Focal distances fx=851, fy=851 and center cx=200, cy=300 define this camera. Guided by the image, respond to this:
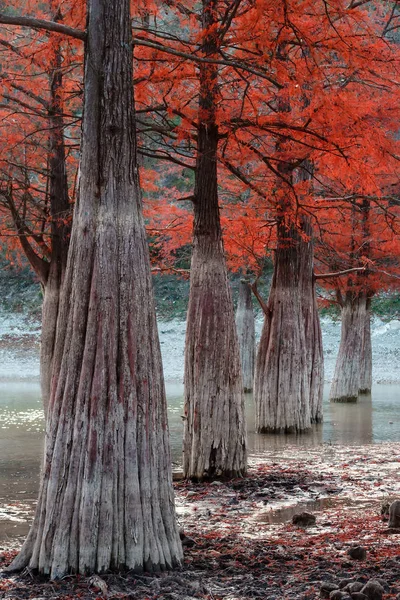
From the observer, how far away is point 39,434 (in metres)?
18.6

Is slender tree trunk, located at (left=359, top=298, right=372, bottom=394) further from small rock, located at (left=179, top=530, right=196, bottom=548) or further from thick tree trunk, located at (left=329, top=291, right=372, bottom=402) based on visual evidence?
small rock, located at (left=179, top=530, right=196, bottom=548)

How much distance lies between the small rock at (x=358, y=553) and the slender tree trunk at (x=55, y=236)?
22.8 ft

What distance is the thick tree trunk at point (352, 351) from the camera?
2720 cm

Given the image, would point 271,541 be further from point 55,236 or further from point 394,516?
point 55,236

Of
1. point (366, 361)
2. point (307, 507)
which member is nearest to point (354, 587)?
point (307, 507)

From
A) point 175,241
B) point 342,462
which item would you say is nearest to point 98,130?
point 342,462

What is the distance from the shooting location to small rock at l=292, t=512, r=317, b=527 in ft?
28.9

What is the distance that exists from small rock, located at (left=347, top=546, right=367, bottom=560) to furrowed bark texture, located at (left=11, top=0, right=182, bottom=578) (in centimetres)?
145

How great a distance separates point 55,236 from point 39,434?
6391 millimetres

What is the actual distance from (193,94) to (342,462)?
6.31 m

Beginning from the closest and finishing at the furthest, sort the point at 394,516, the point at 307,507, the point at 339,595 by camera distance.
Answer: the point at 339,595 → the point at 394,516 → the point at 307,507

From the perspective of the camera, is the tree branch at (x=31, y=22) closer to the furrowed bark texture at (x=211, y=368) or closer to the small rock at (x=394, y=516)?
the furrowed bark texture at (x=211, y=368)

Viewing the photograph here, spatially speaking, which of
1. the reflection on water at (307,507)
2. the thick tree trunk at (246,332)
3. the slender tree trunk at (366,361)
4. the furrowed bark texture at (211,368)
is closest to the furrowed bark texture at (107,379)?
the reflection on water at (307,507)

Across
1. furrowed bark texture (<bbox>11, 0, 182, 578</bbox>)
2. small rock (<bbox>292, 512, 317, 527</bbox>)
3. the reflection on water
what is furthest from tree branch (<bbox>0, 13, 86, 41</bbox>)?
the reflection on water
